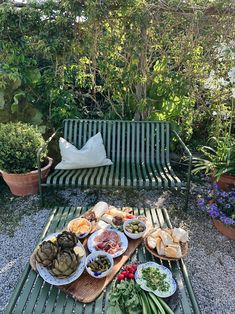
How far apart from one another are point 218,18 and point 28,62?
8.00ft

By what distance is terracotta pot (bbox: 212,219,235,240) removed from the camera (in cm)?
300

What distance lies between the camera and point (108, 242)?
6.92ft

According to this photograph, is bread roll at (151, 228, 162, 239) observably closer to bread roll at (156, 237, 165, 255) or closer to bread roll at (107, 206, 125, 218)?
bread roll at (156, 237, 165, 255)

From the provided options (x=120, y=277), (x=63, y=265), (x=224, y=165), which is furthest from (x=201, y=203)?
(x=63, y=265)

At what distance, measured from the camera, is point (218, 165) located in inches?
131

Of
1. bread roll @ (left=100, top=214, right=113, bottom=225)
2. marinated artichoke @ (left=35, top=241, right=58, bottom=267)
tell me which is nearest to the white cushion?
bread roll @ (left=100, top=214, right=113, bottom=225)

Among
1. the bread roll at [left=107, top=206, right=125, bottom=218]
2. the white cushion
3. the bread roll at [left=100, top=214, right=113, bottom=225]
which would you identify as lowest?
the bread roll at [left=100, top=214, right=113, bottom=225]

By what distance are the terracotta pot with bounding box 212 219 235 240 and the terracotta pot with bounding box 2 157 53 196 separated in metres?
2.09

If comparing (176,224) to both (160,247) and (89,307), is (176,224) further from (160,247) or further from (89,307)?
(89,307)

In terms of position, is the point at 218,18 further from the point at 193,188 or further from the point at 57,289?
the point at 57,289

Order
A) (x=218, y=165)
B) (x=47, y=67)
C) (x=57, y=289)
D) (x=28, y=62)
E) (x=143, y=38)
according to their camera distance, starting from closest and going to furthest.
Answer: (x=57, y=289)
(x=218, y=165)
(x=143, y=38)
(x=28, y=62)
(x=47, y=67)

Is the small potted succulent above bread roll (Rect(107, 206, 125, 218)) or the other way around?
the other way around

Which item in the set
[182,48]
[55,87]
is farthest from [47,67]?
[182,48]

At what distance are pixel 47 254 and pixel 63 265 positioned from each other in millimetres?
139
